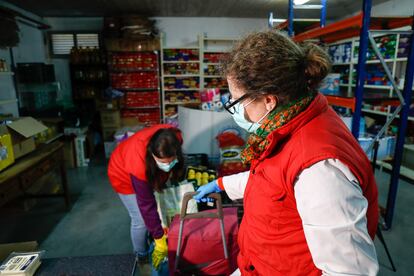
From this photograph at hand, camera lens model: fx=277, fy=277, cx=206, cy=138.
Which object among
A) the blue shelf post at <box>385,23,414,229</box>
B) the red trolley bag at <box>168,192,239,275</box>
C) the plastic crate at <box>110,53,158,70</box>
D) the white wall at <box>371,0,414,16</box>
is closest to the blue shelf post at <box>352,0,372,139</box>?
the blue shelf post at <box>385,23,414,229</box>

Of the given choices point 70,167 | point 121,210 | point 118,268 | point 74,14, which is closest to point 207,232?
point 118,268

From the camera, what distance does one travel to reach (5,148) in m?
2.14

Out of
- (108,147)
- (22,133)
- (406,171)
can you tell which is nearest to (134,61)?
(108,147)

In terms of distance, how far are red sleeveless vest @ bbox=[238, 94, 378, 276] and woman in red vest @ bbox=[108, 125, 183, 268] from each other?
32.8 inches

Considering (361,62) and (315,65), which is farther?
(361,62)

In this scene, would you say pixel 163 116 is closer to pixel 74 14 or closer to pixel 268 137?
pixel 74 14

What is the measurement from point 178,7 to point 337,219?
4993 millimetres

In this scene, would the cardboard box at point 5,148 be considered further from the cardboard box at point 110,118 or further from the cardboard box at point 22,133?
the cardboard box at point 110,118

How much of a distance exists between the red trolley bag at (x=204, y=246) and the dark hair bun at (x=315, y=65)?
107 cm

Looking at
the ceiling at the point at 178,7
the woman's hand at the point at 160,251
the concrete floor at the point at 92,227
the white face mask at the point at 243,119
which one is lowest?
the concrete floor at the point at 92,227

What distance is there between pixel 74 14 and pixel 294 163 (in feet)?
19.4

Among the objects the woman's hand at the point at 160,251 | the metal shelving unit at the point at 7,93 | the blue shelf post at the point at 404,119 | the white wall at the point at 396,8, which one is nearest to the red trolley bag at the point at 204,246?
the woman's hand at the point at 160,251

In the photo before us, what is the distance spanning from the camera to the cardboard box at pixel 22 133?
7.57 feet

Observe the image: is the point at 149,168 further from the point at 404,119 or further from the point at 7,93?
the point at 7,93
